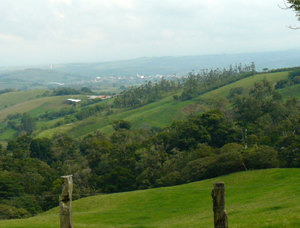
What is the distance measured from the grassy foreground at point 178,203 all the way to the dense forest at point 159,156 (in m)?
5.27

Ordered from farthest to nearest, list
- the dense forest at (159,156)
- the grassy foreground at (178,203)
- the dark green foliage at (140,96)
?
the dark green foliage at (140,96), the dense forest at (159,156), the grassy foreground at (178,203)

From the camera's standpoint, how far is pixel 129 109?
118 metres

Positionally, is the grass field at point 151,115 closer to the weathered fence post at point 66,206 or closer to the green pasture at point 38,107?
the green pasture at point 38,107

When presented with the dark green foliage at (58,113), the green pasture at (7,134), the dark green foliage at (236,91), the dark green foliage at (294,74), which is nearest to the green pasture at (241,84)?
the dark green foliage at (236,91)

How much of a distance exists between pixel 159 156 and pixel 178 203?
23.4m

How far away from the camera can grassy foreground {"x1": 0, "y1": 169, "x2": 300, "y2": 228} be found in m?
21.7

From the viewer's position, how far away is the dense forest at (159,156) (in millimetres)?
38000

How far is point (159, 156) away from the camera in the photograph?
2031 inches

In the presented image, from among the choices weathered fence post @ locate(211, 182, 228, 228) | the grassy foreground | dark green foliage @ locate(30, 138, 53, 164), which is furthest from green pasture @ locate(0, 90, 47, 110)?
weathered fence post @ locate(211, 182, 228, 228)

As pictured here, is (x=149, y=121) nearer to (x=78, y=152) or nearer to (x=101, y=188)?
(x=78, y=152)

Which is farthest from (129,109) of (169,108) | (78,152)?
(78,152)

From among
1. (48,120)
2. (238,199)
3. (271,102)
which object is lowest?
(48,120)

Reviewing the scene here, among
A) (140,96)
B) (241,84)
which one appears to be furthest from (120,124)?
(241,84)

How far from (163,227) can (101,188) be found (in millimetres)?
29794
